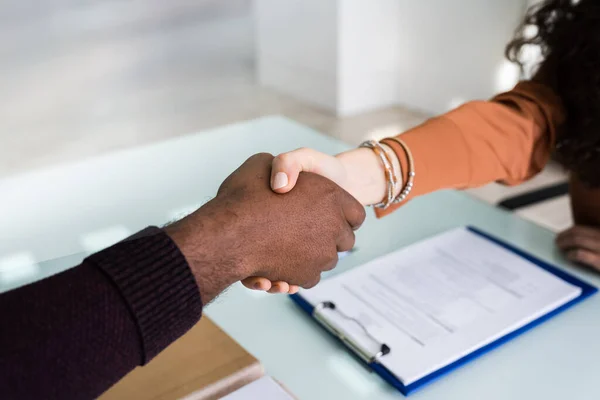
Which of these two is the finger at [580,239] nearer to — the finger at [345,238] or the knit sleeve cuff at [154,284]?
the finger at [345,238]

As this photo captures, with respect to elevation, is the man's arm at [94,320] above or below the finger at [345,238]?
above

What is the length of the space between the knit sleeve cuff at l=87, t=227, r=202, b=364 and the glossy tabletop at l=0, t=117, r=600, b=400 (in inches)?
2.3

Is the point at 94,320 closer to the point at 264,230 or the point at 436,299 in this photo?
the point at 264,230

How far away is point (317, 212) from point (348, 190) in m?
0.12

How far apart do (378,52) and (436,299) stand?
247 cm

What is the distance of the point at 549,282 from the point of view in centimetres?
81

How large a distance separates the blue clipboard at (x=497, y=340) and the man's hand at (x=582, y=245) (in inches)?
2.0

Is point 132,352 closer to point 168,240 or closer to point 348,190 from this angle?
point 168,240

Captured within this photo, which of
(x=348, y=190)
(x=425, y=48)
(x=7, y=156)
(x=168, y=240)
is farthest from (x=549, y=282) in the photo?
(x=425, y=48)

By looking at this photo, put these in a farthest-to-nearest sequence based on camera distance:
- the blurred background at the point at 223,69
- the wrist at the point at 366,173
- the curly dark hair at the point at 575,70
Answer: the blurred background at the point at 223,69 → the curly dark hair at the point at 575,70 → the wrist at the point at 366,173

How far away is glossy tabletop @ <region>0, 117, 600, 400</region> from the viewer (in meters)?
0.67

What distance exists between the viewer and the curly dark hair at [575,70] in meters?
0.90

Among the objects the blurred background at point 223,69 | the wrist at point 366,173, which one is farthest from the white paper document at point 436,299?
the blurred background at point 223,69

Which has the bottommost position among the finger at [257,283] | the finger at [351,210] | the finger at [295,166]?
the finger at [257,283]
